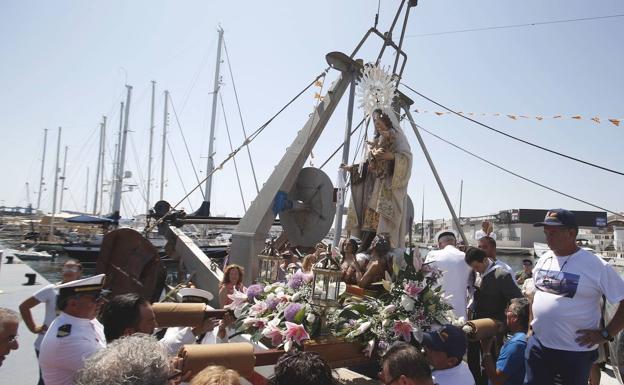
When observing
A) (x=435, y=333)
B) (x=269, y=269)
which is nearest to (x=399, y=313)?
(x=435, y=333)

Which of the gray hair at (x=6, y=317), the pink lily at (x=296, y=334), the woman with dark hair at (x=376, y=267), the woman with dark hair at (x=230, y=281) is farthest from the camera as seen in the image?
the woman with dark hair at (x=230, y=281)

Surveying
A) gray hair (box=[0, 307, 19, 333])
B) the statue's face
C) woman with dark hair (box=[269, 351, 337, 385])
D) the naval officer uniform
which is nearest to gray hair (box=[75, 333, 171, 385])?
woman with dark hair (box=[269, 351, 337, 385])

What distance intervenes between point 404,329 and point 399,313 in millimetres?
192

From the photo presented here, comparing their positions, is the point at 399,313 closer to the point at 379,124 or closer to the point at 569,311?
the point at 569,311

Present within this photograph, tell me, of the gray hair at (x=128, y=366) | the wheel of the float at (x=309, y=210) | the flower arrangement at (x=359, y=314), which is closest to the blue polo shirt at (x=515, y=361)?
the flower arrangement at (x=359, y=314)

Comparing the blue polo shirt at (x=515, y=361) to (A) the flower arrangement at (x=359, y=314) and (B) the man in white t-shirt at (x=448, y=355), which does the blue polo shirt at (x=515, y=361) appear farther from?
(B) the man in white t-shirt at (x=448, y=355)

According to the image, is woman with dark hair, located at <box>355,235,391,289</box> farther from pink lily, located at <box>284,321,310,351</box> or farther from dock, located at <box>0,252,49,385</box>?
dock, located at <box>0,252,49,385</box>

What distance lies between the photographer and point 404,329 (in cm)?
314

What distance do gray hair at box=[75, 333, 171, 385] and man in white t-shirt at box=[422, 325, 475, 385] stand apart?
5.81 feet

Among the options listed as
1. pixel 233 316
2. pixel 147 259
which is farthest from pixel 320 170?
pixel 233 316

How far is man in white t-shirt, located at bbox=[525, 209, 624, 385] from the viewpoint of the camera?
308cm

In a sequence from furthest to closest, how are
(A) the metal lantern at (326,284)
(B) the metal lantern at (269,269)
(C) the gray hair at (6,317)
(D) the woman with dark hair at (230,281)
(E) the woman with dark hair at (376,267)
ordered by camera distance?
(D) the woman with dark hair at (230,281) < (B) the metal lantern at (269,269) < (E) the woman with dark hair at (376,267) < (A) the metal lantern at (326,284) < (C) the gray hair at (6,317)

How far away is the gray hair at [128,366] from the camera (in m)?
1.52

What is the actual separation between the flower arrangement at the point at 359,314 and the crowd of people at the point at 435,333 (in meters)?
0.25
